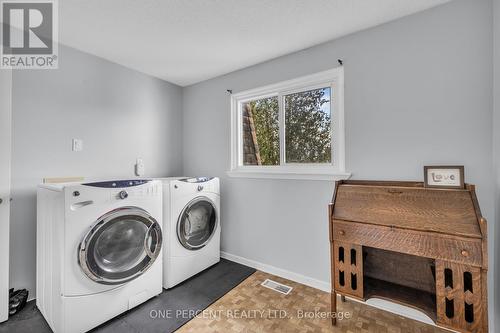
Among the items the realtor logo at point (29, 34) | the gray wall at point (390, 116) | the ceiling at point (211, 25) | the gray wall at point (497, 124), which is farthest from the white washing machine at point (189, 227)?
the gray wall at point (497, 124)

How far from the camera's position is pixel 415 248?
137 centimetres

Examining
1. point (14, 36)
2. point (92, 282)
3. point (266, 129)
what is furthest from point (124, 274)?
point (14, 36)

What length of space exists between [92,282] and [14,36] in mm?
2010

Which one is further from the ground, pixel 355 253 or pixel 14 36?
pixel 14 36

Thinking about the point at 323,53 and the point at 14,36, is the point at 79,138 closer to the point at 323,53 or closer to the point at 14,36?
the point at 14,36

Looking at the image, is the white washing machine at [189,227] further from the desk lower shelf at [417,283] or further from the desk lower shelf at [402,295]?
the desk lower shelf at [402,295]

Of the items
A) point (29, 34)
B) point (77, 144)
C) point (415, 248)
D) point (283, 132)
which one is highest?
point (29, 34)

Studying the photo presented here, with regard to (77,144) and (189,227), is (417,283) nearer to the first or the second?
(189,227)

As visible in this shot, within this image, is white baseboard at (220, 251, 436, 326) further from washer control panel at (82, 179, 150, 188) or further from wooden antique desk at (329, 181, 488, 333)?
washer control panel at (82, 179, 150, 188)

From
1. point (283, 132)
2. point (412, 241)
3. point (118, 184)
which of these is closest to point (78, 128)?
point (118, 184)

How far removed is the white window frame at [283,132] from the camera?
197 centimetres

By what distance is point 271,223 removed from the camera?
237 centimetres

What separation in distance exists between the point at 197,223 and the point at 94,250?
980 mm

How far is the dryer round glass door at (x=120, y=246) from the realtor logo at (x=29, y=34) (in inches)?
57.3
